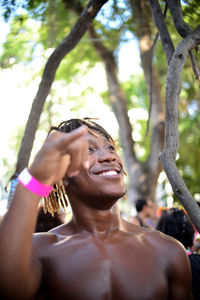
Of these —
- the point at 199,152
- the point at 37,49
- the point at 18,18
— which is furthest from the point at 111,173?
the point at 199,152

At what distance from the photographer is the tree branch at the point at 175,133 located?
6.93ft

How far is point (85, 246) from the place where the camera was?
1.84m

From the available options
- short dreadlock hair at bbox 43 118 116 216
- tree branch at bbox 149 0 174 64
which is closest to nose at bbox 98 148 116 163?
short dreadlock hair at bbox 43 118 116 216

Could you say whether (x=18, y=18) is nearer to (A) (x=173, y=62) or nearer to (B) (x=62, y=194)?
(A) (x=173, y=62)

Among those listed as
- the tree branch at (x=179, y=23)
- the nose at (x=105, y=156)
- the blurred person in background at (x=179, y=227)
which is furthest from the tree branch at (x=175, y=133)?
the blurred person in background at (x=179, y=227)

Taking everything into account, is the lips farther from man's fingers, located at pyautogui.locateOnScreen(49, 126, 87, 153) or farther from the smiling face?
man's fingers, located at pyautogui.locateOnScreen(49, 126, 87, 153)

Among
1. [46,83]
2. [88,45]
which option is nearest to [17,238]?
[46,83]

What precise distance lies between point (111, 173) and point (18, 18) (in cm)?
193

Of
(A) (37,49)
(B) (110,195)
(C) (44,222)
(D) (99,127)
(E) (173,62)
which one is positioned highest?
(A) (37,49)

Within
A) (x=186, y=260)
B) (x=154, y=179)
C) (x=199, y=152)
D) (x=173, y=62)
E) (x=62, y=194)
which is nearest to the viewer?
(x=186, y=260)

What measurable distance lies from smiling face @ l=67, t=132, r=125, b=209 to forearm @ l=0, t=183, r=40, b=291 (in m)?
0.51

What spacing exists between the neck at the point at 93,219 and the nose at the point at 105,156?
0.27 metres

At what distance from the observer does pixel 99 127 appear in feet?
7.41

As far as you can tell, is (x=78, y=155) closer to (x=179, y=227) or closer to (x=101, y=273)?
(x=101, y=273)
